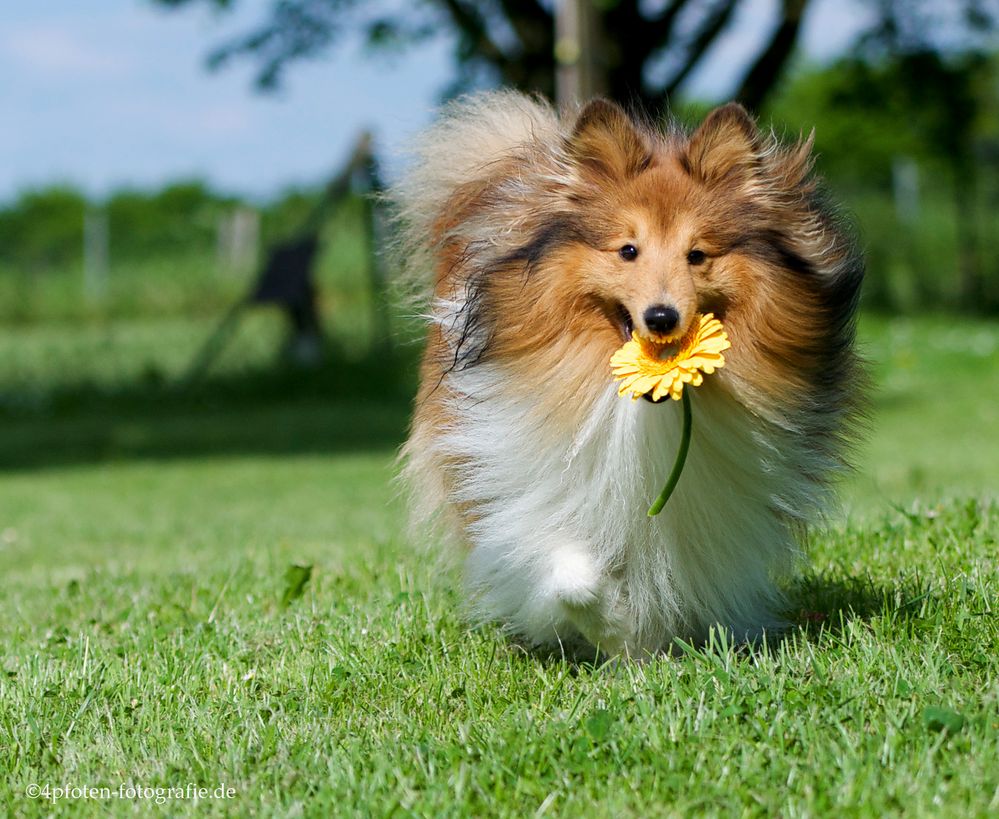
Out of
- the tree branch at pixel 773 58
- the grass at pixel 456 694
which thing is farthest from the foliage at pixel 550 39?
the grass at pixel 456 694

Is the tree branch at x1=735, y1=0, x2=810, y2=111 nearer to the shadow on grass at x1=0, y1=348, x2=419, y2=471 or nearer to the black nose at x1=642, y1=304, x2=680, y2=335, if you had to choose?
the shadow on grass at x1=0, y1=348, x2=419, y2=471

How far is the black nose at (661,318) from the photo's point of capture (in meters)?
3.32

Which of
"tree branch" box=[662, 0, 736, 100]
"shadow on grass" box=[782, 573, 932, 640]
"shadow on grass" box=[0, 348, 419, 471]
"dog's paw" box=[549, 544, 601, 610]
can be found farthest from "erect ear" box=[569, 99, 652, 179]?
"tree branch" box=[662, 0, 736, 100]

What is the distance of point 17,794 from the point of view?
3096mm

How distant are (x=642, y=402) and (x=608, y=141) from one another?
80 centimetres

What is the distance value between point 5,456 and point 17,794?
11116mm

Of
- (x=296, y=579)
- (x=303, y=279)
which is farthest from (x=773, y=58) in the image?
(x=296, y=579)

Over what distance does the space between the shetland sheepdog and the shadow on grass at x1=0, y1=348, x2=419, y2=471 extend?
924 centimetres

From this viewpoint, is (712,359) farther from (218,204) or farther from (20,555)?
(218,204)

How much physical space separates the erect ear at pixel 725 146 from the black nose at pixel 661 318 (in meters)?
0.60

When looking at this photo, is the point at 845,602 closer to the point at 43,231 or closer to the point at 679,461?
the point at 679,461

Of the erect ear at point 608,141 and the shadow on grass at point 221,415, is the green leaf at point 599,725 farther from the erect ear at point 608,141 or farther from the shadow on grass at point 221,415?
the shadow on grass at point 221,415

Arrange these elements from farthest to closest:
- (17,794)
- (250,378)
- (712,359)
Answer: (250,378) < (712,359) < (17,794)

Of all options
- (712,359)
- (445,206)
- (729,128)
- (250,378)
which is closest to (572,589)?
(712,359)
